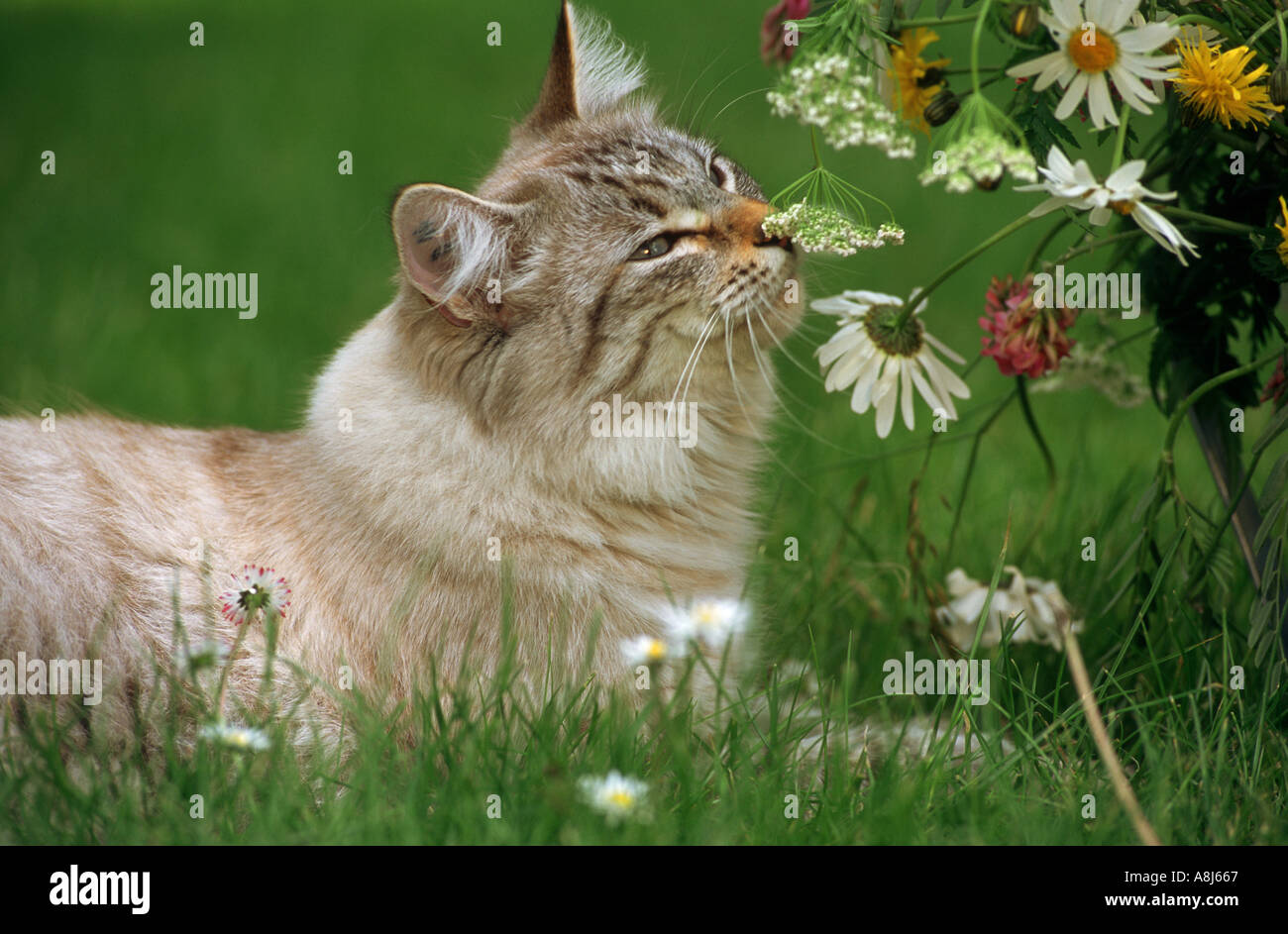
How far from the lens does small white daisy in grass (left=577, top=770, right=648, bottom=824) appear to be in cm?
199

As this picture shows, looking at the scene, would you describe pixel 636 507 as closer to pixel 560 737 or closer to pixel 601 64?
pixel 560 737

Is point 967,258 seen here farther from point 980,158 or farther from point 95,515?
point 95,515

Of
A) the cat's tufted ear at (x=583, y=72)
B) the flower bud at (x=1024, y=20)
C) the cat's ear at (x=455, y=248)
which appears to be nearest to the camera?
the flower bud at (x=1024, y=20)

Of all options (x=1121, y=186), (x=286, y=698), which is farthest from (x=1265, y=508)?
(x=286, y=698)

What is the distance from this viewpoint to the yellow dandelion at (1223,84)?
7.28 ft

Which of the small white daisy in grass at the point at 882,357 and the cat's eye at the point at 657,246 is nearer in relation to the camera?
the small white daisy in grass at the point at 882,357

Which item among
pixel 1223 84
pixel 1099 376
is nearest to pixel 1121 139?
pixel 1223 84

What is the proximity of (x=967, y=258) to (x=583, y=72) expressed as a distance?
59.8 inches

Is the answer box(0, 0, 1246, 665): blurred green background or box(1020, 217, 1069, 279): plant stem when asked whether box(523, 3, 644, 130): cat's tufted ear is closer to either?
box(0, 0, 1246, 665): blurred green background

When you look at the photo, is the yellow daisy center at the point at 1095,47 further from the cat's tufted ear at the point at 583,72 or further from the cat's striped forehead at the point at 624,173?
the cat's tufted ear at the point at 583,72

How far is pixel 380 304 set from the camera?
6469 millimetres

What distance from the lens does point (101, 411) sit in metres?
3.43

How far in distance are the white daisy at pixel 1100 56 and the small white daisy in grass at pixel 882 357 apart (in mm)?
506

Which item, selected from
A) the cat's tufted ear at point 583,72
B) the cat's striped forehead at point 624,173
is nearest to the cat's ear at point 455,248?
the cat's striped forehead at point 624,173
